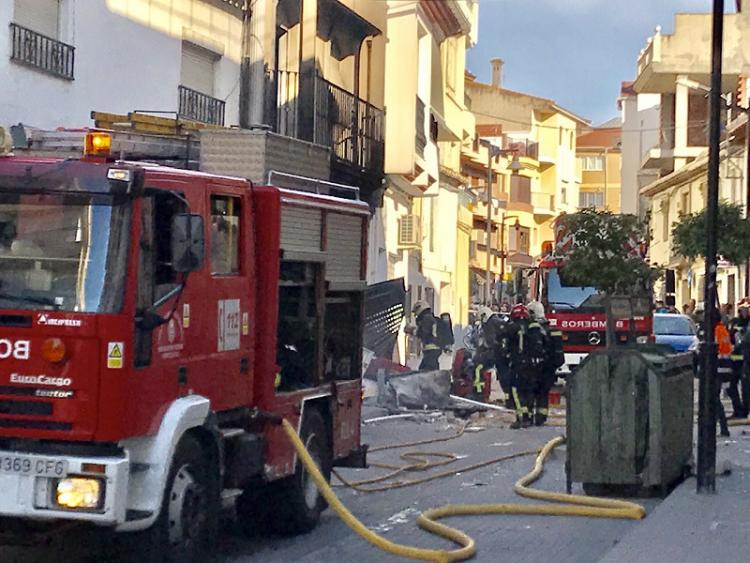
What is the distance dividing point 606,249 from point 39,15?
10780mm

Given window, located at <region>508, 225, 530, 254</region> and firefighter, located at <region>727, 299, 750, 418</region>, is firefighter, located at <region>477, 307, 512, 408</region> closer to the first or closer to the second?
firefighter, located at <region>727, 299, 750, 418</region>

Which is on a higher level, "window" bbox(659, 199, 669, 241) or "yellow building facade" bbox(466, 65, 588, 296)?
"yellow building facade" bbox(466, 65, 588, 296)

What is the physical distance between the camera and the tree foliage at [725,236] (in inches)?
1272

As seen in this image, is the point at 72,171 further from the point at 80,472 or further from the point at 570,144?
the point at 570,144

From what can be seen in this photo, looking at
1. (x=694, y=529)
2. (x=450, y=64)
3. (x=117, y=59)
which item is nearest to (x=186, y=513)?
(x=694, y=529)

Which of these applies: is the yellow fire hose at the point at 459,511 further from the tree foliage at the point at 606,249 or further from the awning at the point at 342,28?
the awning at the point at 342,28

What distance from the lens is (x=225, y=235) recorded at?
9.05 metres

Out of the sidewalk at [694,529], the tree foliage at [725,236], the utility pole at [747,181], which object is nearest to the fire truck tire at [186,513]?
the sidewalk at [694,529]

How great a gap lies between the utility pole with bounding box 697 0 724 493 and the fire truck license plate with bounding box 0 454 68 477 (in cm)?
601

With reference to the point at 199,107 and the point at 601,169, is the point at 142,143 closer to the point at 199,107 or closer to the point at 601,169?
the point at 199,107

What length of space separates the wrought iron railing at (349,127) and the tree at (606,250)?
14.1ft

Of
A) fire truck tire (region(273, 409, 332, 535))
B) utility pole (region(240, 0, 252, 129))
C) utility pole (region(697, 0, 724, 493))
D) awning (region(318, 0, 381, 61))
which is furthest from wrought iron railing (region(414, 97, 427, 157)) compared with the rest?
fire truck tire (region(273, 409, 332, 535))

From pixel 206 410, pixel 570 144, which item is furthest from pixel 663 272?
pixel 570 144

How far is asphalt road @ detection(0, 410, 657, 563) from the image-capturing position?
368 inches
